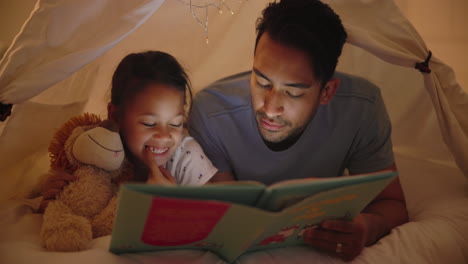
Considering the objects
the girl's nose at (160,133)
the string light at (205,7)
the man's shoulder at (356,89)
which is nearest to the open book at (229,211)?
the girl's nose at (160,133)

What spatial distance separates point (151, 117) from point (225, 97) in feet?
0.87

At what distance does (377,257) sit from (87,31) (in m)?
0.82

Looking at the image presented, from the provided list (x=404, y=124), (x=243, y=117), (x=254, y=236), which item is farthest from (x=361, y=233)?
(x=404, y=124)

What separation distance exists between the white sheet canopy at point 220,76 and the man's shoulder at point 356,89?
Result: 0.29 ft

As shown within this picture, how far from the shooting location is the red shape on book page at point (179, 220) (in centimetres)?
70

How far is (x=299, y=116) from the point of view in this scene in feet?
3.58

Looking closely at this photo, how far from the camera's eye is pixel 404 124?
1525 mm

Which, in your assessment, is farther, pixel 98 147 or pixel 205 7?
pixel 205 7

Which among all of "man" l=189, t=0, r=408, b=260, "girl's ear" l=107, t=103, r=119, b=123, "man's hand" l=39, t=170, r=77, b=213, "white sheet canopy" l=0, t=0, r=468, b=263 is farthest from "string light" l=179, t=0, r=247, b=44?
"man's hand" l=39, t=170, r=77, b=213

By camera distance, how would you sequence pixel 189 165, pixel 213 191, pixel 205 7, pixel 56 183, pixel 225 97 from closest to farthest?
1. pixel 213 191
2. pixel 56 183
3. pixel 189 165
4. pixel 225 97
5. pixel 205 7

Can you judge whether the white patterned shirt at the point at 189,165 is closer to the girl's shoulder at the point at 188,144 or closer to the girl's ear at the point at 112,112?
the girl's shoulder at the point at 188,144

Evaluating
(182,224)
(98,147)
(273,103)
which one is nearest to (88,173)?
(98,147)

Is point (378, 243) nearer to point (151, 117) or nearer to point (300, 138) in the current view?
point (300, 138)

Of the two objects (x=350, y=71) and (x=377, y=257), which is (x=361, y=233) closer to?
(x=377, y=257)
